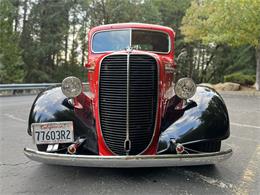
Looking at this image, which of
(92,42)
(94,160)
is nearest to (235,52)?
(92,42)

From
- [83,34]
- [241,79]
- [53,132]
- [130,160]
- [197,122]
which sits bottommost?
[130,160]

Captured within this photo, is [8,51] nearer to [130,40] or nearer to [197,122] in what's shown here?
[130,40]

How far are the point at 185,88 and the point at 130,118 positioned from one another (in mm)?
804

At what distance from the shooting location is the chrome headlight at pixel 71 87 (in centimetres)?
389

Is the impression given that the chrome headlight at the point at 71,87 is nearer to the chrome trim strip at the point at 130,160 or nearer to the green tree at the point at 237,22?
the chrome trim strip at the point at 130,160

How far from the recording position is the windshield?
15.8 ft

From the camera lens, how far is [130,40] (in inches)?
189

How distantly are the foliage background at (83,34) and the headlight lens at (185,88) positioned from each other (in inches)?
606

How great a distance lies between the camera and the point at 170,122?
3936 millimetres

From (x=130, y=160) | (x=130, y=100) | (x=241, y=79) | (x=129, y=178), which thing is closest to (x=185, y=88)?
(x=130, y=100)

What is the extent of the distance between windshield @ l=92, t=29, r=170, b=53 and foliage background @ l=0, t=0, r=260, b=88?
1401cm

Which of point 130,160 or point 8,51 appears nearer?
point 130,160

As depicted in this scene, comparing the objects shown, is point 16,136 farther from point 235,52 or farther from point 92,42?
point 235,52

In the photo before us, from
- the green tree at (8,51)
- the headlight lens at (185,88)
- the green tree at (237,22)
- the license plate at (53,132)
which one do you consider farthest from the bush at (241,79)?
the license plate at (53,132)
